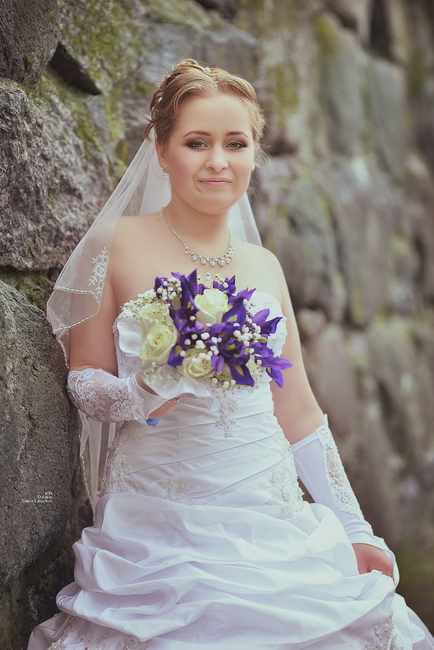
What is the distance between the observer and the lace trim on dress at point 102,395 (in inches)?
66.4

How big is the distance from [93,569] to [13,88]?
1.33 m

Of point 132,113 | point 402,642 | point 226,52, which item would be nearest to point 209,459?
point 402,642

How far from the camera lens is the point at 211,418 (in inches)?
72.7

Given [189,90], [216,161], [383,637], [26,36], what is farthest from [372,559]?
[26,36]

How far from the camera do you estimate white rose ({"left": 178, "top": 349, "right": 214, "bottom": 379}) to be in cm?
146

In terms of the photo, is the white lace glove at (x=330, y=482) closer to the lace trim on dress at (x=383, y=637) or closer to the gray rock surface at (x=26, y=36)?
the lace trim on dress at (x=383, y=637)

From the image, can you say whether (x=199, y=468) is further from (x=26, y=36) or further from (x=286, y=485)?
(x=26, y=36)

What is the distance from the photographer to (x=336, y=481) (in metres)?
2.12

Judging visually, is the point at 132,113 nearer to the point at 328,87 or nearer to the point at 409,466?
the point at 328,87

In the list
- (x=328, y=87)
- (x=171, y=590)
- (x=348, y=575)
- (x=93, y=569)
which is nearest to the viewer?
(x=171, y=590)

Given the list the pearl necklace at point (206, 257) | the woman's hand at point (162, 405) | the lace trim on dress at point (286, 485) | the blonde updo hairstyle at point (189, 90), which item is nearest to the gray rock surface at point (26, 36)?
the blonde updo hairstyle at point (189, 90)

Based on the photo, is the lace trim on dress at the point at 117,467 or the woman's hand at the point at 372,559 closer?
the lace trim on dress at the point at 117,467

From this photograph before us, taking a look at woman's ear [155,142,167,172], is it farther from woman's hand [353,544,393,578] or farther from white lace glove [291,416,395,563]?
woman's hand [353,544,393,578]

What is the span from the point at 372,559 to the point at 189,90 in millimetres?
1532
